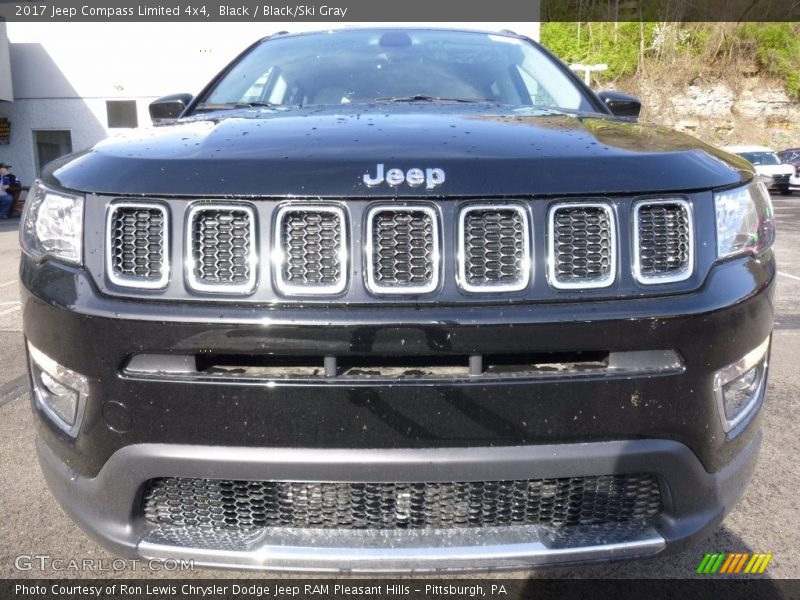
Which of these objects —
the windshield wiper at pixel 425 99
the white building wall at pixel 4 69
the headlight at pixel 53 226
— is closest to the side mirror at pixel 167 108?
the windshield wiper at pixel 425 99

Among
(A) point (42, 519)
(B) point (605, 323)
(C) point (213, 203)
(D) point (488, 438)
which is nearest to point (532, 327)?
(B) point (605, 323)

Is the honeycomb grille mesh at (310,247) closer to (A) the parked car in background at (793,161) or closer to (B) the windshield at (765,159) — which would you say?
(B) the windshield at (765,159)

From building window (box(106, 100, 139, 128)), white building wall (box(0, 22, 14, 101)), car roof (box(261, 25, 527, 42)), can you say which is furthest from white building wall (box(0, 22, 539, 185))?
car roof (box(261, 25, 527, 42))

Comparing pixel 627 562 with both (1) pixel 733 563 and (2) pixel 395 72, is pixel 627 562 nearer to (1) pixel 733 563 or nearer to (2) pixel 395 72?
(1) pixel 733 563

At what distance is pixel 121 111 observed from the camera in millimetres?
24203

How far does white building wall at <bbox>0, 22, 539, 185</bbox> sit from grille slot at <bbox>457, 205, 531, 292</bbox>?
23.4 m

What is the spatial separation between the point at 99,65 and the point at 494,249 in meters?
25.8

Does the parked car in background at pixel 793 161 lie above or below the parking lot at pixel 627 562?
below

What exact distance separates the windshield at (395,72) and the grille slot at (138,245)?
3.64 ft

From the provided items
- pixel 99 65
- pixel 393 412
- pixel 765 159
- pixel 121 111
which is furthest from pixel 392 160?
pixel 99 65

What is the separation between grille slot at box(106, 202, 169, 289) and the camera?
1.52 m

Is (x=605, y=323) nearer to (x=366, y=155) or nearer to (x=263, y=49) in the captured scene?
(x=366, y=155)

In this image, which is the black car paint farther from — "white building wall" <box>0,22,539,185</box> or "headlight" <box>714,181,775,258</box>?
"white building wall" <box>0,22,539,185</box>

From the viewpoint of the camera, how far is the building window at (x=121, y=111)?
950 inches
